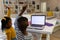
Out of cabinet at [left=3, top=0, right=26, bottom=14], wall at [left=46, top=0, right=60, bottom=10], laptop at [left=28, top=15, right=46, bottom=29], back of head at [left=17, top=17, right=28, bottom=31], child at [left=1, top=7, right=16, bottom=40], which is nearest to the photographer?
child at [left=1, top=7, right=16, bottom=40]

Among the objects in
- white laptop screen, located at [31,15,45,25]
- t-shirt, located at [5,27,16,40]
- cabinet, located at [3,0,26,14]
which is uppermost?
cabinet, located at [3,0,26,14]

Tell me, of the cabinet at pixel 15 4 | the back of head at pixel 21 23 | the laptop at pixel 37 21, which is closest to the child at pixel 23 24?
the back of head at pixel 21 23

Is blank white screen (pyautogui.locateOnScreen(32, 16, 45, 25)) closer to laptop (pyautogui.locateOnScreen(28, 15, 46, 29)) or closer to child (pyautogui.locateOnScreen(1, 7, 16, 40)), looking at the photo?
laptop (pyautogui.locateOnScreen(28, 15, 46, 29))

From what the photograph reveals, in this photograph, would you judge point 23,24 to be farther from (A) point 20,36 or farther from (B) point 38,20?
(B) point 38,20

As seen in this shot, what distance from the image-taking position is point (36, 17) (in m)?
1.85

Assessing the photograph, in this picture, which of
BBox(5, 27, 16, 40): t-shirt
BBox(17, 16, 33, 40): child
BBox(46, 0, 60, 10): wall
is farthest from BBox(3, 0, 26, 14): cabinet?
BBox(5, 27, 16, 40): t-shirt

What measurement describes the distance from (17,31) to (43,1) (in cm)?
178

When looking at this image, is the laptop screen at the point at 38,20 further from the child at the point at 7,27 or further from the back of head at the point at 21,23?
the child at the point at 7,27

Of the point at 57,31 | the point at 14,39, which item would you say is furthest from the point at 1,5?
the point at 57,31

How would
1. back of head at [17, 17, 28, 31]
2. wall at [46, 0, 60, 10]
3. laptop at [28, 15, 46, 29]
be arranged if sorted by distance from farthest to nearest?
wall at [46, 0, 60, 10] → laptop at [28, 15, 46, 29] → back of head at [17, 17, 28, 31]

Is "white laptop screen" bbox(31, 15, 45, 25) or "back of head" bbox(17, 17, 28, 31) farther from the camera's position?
"white laptop screen" bbox(31, 15, 45, 25)

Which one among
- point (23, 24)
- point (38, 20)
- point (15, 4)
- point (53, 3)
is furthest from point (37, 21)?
point (53, 3)

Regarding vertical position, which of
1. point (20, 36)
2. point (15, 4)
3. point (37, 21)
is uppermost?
point (15, 4)

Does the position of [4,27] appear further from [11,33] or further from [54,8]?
[54,8]
